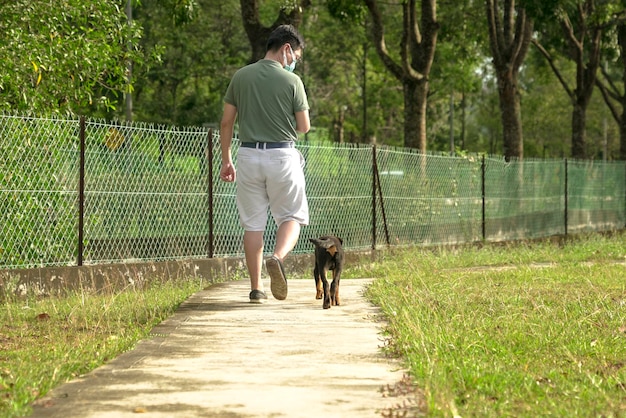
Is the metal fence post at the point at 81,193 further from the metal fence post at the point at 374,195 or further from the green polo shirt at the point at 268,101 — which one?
the metal fence post at the point at 374,195

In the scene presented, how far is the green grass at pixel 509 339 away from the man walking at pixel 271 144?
3.45ft

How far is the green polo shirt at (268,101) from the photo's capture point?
28.3 feet

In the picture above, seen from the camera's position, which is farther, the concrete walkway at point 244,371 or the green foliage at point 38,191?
the green foliage at point 38,191

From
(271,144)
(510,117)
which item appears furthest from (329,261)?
(510,117)

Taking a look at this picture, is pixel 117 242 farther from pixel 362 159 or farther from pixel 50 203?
pixel 362 159

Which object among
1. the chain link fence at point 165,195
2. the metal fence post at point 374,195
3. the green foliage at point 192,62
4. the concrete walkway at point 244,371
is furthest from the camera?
the green foliage at point 192,62

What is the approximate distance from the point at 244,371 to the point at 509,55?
22166 millimetres

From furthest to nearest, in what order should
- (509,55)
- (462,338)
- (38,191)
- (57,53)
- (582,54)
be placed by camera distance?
1. (582,54)
2. (509,55)
3. (57,53)
4. (38,191)
5. (462,338)

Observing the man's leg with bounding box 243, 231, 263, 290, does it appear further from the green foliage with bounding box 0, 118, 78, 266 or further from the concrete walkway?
the green foliage with bounding box 0, 118, 78, 266

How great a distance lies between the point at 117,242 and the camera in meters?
12.4

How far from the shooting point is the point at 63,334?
8086mm

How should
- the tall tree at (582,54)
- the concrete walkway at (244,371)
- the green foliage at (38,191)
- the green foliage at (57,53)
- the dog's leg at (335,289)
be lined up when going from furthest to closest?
the tall tree at (582,54) → the green foliage at (57,53) → the green foliage at (38,191) → the dog's leg at (335,289) → the concrete walkway at (244,371)

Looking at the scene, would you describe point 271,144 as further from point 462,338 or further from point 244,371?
point 244,371

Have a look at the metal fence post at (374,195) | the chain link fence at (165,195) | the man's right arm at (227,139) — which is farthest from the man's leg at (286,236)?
the metal fence post at (374,195)
